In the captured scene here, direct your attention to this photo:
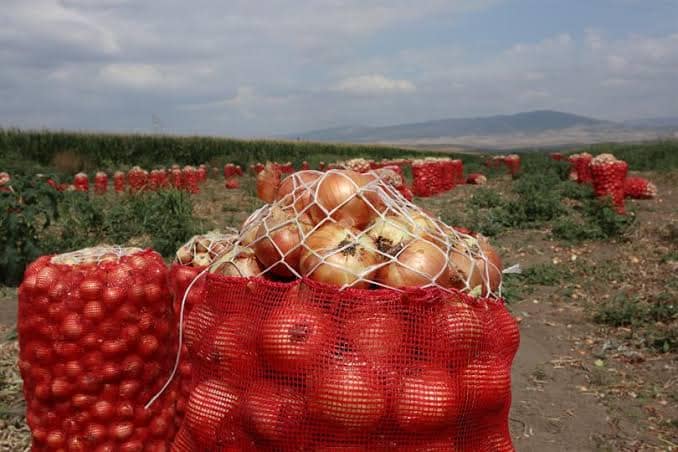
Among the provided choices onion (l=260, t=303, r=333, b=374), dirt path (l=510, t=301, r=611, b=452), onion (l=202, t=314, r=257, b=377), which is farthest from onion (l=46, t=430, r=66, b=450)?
dirt path (l=510, t=301, r=611, b=452)

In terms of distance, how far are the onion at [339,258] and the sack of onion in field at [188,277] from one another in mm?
500

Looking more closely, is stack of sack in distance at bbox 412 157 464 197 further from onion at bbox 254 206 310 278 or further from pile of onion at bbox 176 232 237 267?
onion at bbox 254 206 310 278

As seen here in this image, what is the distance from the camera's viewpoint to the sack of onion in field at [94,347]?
2453 millimetres

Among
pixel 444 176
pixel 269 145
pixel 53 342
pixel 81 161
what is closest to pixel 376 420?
pixel 53 342

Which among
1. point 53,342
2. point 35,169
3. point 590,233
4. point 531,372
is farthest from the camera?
point 590,233

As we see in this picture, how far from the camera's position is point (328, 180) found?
220 cm

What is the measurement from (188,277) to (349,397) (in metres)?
1.07

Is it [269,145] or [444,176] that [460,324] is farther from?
[269,145]

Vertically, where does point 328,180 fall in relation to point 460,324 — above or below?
above

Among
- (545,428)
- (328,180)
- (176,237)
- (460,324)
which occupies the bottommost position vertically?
(545,428)

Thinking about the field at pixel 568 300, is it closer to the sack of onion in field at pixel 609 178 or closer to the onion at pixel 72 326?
the sack of onion in field at pixel 609 178

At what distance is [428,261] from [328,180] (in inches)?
18.9

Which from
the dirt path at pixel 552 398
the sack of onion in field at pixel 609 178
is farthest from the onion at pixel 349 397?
the sack of onion in field at pixel 609 178

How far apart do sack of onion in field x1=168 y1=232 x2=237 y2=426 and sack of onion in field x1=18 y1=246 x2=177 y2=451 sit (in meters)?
0.09
